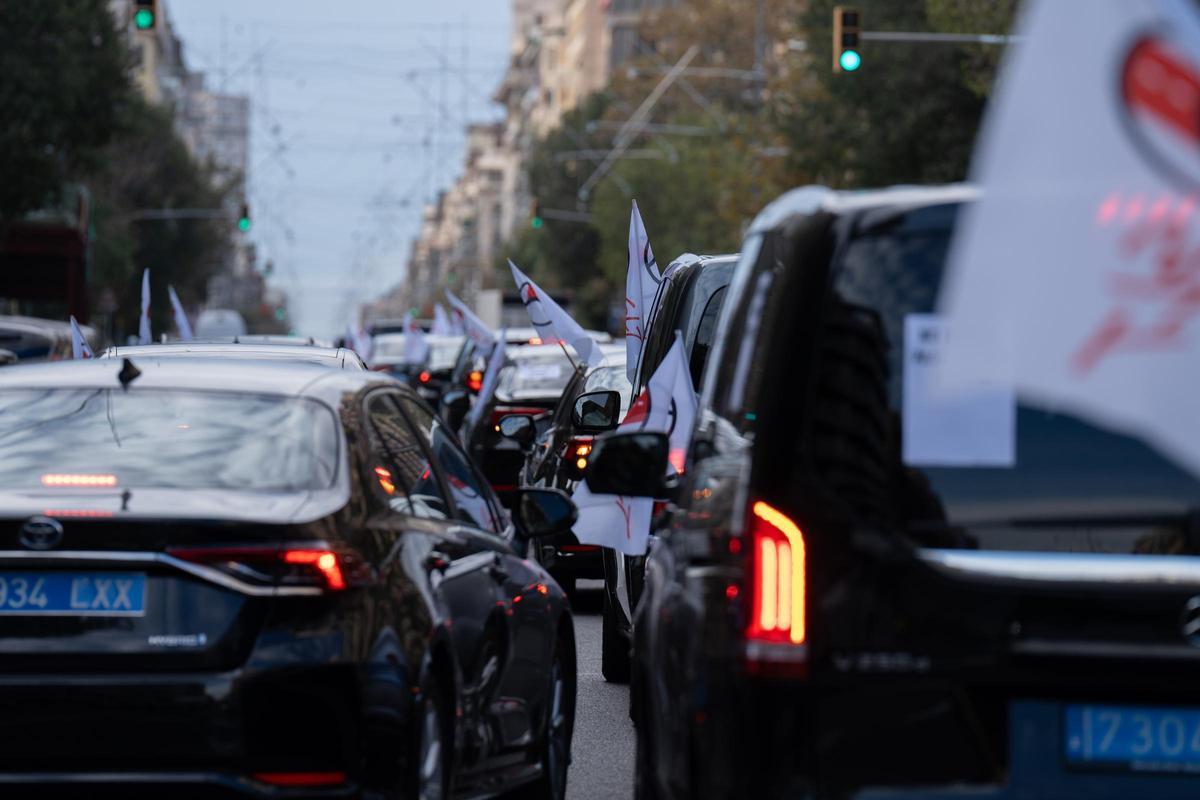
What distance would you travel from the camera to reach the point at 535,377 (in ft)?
67.4

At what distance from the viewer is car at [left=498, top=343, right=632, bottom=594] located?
14.3 metres

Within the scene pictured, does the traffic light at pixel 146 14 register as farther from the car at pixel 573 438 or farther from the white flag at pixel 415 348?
the car at pixel 573 438

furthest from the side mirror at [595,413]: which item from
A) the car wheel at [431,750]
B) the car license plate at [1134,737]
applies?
the car license plate at [1134,737]

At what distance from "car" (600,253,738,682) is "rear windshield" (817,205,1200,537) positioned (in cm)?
679

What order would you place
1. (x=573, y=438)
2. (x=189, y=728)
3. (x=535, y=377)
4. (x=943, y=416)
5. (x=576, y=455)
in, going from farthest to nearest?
1. (x=535, y=377)
2. (x=573, y=438)
3. (x=576, y=455)
4. (x=189, y=728)
5. (x=943, y=416)

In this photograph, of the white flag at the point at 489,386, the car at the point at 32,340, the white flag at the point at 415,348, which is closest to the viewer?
the white flag at the point at 489,386


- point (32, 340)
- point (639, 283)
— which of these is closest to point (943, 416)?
point (639, 283)

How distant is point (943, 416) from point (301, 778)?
6.42 feet

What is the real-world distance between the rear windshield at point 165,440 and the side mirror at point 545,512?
4.05 feet

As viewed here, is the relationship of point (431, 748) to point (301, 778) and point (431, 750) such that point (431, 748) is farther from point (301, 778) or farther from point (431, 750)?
point (301, 778)

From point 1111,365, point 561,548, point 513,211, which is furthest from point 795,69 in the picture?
point 513,211

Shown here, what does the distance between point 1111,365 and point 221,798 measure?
274 centimetres

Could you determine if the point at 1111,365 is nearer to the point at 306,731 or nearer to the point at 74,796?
the point at 306,731

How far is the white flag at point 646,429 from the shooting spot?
10.1m
